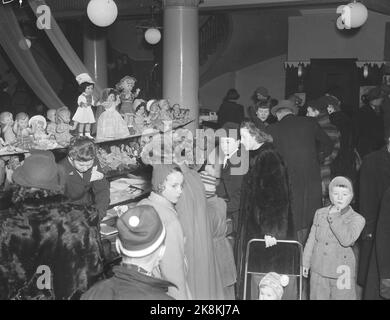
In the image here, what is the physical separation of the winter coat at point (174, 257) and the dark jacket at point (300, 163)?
2.21m

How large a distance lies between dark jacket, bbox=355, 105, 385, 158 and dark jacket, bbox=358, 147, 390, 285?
125 inches

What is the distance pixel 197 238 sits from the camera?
363cm

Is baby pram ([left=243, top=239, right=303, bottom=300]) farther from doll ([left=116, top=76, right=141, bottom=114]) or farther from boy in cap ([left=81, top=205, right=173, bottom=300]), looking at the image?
doll ([left=116, top=76, right=141, bottom=114])

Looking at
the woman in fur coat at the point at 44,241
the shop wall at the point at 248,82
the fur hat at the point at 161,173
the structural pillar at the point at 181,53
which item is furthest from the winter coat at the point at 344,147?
the shop wall at the point at 248,82

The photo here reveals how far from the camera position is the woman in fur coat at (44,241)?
9.82 ft

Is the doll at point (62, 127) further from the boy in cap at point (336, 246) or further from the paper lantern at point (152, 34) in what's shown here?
the paper lantern at point (152, 34)

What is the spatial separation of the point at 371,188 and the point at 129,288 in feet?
9.37

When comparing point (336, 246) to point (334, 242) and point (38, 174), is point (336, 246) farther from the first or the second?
point (38, 174)

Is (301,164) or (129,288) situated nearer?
(129,288)


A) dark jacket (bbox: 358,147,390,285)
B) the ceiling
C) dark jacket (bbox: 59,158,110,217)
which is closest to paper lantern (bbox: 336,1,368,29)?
the ceiling

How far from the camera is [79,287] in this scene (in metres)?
3.10

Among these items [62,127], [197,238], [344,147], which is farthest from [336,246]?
[62,127]

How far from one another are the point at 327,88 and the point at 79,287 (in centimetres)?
1047

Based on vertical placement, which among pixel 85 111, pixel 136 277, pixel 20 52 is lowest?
pixel 136 277
